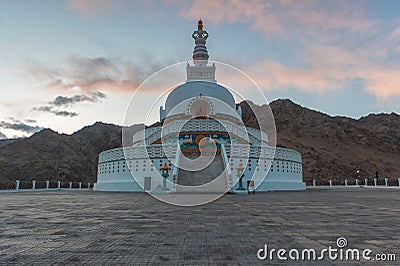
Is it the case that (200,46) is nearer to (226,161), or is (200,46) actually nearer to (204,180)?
(226,161)

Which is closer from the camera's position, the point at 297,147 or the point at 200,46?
the point at 200,46

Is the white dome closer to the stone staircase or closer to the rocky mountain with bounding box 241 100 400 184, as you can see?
the stone staircase

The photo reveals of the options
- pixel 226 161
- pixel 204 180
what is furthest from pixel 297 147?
pixel 204 180

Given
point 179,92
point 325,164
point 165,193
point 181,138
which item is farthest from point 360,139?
point 165,193

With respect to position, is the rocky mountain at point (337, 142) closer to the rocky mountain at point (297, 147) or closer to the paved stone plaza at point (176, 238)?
the rocky mountain at point (297, 147)

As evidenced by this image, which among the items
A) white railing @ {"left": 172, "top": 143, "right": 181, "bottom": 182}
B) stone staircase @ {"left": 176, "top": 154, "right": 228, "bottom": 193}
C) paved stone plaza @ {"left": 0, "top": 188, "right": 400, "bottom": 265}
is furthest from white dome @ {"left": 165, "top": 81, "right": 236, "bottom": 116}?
paved stone plaza @ {"left": 0, "top": 188, "right": 400, "bottom": 265}

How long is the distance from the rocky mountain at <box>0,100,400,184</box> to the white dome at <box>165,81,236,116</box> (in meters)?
16.4

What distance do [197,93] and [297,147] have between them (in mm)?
50933

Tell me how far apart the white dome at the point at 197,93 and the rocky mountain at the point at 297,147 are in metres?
Result: 16.4

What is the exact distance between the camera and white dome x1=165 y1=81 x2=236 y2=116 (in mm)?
42938

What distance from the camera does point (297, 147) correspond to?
87.2 meters

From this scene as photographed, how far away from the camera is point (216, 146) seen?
29.9m

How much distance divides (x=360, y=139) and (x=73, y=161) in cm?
7506

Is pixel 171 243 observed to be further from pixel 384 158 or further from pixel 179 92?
pixel 384 158
